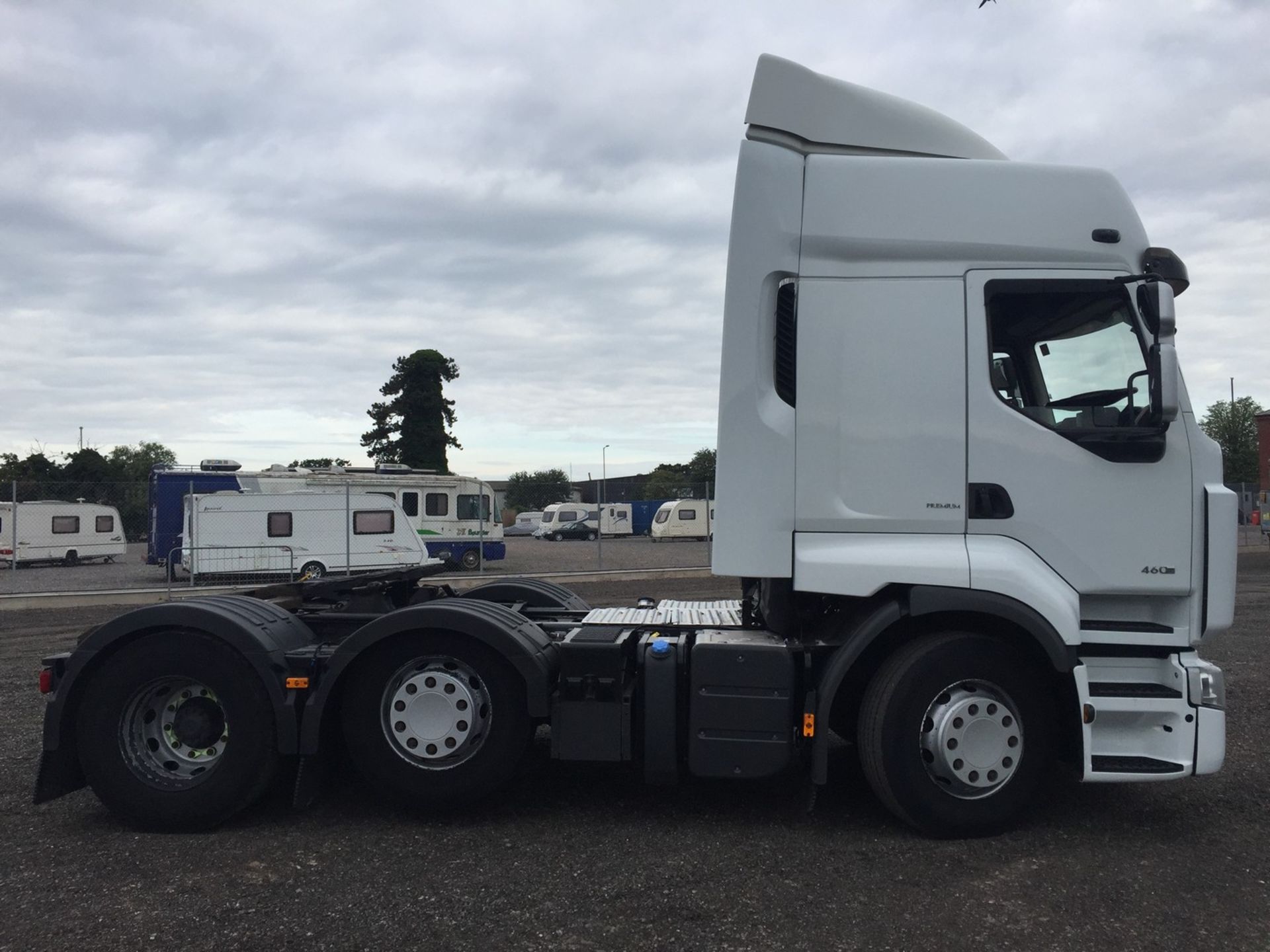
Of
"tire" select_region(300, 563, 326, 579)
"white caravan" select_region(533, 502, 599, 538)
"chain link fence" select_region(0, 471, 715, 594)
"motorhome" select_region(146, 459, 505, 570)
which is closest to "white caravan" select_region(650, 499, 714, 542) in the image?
"chain link fence" select_region(0, 471, 715, 594)

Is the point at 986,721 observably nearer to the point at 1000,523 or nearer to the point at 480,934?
the point at 1000,523

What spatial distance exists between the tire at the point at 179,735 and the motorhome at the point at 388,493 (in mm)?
15530

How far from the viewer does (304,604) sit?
241 inches

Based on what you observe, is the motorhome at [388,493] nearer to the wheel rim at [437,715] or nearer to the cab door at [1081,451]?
the wheel rim at [437,715]

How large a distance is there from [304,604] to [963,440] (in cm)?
422

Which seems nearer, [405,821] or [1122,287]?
[1122,287]

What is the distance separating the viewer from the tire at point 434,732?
4871 mm

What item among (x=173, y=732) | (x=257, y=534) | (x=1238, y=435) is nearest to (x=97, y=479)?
(x=257, y=534)

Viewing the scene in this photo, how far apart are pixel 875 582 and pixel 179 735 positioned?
377 cm

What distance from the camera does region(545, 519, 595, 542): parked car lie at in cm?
4984

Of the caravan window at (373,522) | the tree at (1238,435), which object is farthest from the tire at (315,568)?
the tree at (1238,435)

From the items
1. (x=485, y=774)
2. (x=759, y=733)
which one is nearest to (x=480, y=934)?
(x=485, y=774)

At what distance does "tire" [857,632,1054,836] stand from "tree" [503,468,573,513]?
2221 centimetres

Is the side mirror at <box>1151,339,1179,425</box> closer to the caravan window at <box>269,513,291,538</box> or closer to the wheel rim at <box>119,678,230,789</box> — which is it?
the wheel rim at <box>119,678,230,789</box>
